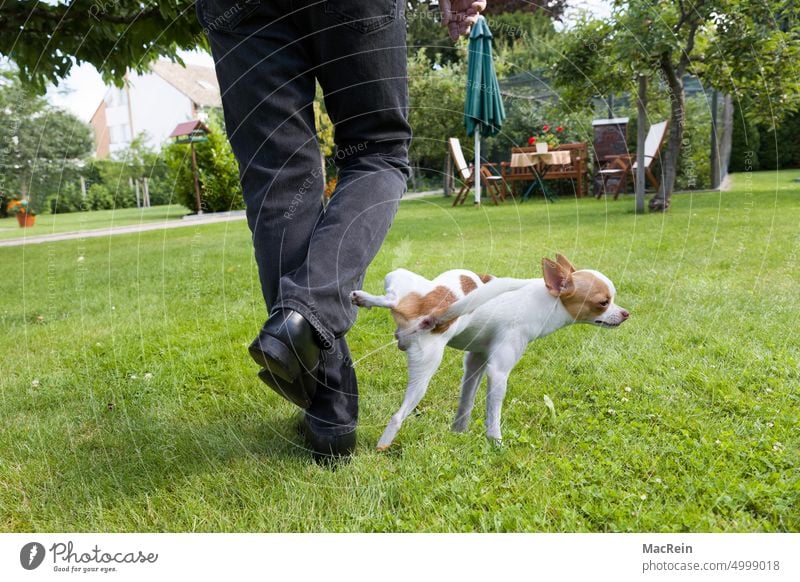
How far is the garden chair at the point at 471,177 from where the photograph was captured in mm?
1672

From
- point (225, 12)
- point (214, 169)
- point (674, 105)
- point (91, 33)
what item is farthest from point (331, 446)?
point (214, 169)

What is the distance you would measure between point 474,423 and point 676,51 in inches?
59.9

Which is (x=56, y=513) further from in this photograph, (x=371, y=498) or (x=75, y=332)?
(x=75, y=332)

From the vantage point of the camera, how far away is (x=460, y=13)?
5.16ft

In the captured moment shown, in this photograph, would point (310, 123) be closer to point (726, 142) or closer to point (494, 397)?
point (494, 397)

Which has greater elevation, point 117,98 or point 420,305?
point 117,98

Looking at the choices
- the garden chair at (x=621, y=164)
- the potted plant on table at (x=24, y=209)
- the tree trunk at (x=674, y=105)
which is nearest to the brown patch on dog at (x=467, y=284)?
the garden chair at (x=621, y=164)

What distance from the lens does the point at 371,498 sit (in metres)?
1.39

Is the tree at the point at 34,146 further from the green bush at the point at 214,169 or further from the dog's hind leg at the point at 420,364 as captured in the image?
the dog's hind leg at the point at 420,364

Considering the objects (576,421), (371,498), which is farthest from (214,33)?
(576,421)

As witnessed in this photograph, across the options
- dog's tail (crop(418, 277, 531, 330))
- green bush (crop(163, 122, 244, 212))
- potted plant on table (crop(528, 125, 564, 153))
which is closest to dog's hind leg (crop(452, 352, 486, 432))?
dog's tail (crop(418, 277, 531, 330))

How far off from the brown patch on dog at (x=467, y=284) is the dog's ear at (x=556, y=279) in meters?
0.16

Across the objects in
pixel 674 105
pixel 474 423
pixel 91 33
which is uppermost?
pixel 91 33

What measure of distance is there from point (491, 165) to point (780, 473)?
99 cm
